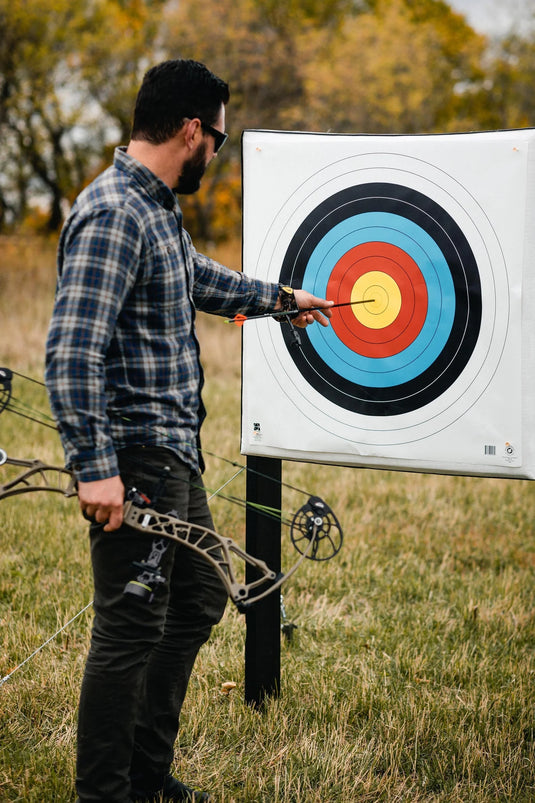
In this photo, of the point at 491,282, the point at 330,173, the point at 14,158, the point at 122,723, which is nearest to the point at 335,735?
the point at 122,723

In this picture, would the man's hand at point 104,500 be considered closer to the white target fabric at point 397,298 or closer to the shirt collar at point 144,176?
the shirt collar at point 144,176

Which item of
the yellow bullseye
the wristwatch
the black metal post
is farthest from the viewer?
the yellow bullseye

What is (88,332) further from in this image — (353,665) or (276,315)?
(353,665)

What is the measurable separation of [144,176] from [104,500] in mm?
635

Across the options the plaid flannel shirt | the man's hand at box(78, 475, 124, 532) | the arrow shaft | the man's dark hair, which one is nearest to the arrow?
the arrow shaft

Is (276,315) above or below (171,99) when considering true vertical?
below

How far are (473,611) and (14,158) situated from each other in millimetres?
13711

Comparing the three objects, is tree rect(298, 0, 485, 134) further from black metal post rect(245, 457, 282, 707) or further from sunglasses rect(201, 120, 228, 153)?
sunglasses rect(201, 120, 228, 153)

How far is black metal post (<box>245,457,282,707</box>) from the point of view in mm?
2219

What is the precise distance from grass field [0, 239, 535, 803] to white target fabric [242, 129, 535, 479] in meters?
0.74

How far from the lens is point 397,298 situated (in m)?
2.33

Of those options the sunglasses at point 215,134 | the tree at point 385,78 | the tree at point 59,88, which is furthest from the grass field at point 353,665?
the tree at point 385,78

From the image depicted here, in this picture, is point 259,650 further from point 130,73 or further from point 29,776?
point 130,73

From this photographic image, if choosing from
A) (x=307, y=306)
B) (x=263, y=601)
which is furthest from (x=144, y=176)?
(x=263, y=601)
